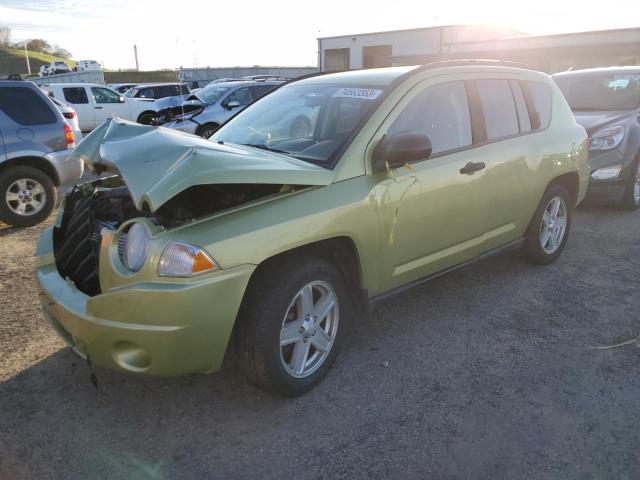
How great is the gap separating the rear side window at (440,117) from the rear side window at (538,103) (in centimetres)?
98

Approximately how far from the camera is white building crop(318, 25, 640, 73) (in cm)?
2775

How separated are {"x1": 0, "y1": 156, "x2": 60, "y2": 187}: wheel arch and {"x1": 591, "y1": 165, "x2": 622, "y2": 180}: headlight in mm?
6843

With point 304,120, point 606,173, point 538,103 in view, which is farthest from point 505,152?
point 606,173

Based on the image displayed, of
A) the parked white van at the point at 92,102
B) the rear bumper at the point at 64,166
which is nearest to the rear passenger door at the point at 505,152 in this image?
the rear bumper at the point at 64,166

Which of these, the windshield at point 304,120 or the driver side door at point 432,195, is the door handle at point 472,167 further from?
the windshield at point 304,120

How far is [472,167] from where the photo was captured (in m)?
3.64

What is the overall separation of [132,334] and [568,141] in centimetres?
406

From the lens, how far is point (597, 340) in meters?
3.58

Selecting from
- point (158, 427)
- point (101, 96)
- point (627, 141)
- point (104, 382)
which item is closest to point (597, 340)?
point (158, 427)

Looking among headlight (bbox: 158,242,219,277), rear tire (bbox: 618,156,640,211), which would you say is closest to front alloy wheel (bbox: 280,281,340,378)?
headlight (bbox: 158,242,219,277)

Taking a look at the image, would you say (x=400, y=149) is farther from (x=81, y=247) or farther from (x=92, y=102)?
(x=92, y=102)

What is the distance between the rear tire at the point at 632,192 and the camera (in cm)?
684

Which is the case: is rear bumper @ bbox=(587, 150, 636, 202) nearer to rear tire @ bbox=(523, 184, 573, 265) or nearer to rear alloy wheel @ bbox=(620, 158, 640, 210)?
rear alloy wheel @ bbox=(620, 158, 640, 210)

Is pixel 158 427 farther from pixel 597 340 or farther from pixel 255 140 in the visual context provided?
pixel 597 340
